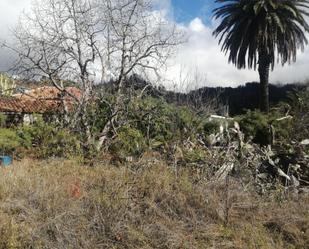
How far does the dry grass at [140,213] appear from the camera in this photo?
627cm

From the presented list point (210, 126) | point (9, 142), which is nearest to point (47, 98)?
point (9, 142)

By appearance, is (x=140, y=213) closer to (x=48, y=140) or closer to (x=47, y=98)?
(x=48, y=140)

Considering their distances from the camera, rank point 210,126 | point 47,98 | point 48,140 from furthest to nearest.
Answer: point 210,126
point 47,98
point 48,140

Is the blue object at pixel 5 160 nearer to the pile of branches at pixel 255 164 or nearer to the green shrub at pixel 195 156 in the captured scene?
the pile of branches at pixel 255 164

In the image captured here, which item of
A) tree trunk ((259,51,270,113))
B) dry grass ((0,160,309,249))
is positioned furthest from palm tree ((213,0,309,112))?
dry grass ((0,160,309,249))

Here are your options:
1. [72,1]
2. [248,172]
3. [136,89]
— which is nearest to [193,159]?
[248,172]

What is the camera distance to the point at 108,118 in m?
15.2

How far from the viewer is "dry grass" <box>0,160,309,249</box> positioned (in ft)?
20.6

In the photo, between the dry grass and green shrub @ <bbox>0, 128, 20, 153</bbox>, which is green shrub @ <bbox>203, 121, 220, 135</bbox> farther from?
the dry grass

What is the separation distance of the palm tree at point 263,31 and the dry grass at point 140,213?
18.5m

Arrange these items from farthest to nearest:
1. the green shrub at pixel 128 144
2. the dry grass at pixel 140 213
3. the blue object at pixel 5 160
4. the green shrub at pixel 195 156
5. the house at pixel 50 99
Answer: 1. the house at pixel 50 99
2. the blue object at pixel 5 160
3. the green shrub at pixel 128 144
4. the green shrub at pixel 195 156
5. the dry grass at pixel 140 213

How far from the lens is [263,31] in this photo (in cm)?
2505

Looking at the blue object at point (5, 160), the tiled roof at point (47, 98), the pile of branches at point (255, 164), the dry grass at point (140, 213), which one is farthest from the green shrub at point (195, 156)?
the tiled roof at point (47, 98)

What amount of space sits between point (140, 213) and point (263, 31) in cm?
2002
